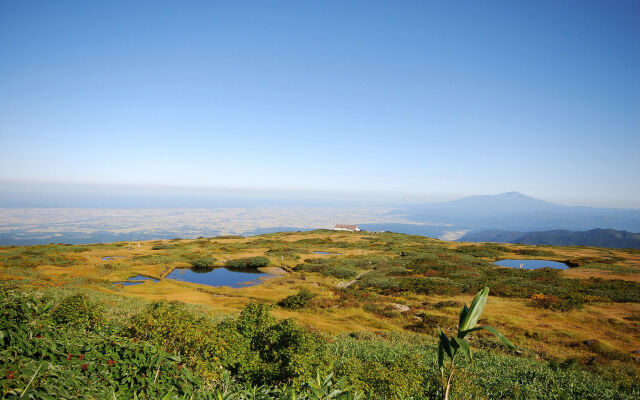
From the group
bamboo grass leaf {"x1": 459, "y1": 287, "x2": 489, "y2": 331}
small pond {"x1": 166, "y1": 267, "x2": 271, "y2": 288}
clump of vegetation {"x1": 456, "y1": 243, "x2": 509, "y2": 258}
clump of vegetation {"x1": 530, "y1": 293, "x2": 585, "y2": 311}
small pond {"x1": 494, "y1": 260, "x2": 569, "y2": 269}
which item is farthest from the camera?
clump of vegetation {"x1": 456, "y1": 243, "x2": 509, "y2": 258}

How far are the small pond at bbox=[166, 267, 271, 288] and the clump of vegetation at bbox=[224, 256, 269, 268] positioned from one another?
1.67 metres

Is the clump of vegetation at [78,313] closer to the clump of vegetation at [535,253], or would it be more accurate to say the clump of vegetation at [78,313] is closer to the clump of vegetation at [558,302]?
the clump of vegetation at [558,302]

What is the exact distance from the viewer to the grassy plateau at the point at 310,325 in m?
7.03

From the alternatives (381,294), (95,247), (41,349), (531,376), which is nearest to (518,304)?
(381,294)

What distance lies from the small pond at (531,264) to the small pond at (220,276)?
1872 inches

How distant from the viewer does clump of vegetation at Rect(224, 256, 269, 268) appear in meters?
57.5

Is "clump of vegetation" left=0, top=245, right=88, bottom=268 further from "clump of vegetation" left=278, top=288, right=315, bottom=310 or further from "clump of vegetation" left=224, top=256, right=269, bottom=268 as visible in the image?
"clump of vegetation" left=278, top=288, right=315, bottom=310

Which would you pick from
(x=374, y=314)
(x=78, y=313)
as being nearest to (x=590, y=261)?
(x=374, y=314)

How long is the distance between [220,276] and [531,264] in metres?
60.4

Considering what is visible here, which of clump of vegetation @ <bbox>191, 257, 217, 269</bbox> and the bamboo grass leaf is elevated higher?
the bamboo grass leaf

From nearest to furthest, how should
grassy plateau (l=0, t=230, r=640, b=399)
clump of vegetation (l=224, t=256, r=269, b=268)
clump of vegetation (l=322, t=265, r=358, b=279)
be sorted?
grassy plateau (l=0, t=230, r=640, b=399)
clump of vegetation (l=322, t=265, r=358, b=279)
clump of vegetation (l=224, t=256, r=269, b=268)

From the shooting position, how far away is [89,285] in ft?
124

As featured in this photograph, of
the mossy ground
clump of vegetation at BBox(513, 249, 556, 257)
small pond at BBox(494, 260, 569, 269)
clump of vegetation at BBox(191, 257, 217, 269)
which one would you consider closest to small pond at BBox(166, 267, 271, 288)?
clump of vegetation at BBox(191, 257, 217, 269)

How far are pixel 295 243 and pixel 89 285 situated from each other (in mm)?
53384
